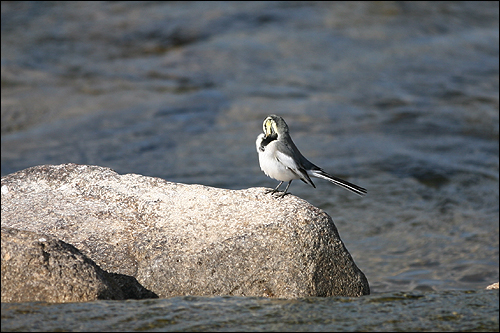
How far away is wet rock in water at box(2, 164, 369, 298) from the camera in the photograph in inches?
177

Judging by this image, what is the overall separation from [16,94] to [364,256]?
8.64 meters

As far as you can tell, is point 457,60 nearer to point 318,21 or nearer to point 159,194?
point 318,21

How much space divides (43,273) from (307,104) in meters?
10.2

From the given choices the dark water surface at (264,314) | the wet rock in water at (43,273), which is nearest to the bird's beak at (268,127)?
the dark water surface at (264,314)

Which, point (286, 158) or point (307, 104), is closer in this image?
point (286, 158)

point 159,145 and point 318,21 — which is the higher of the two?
point 318,21

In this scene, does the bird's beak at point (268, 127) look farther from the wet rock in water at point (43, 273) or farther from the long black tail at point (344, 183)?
the wet rock in water at point (43, 273)

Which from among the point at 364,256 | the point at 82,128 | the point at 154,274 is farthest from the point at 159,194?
the point at 82,128

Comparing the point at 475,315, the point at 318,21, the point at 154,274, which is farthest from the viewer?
the point at 318,21

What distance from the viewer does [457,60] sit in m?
15.5

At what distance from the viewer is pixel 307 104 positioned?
45.0 ft

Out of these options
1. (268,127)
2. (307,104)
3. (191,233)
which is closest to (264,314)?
(191,233)

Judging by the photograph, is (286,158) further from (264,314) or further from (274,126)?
(264,314)

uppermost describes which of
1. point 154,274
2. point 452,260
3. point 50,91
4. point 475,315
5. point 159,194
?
point 50,91
